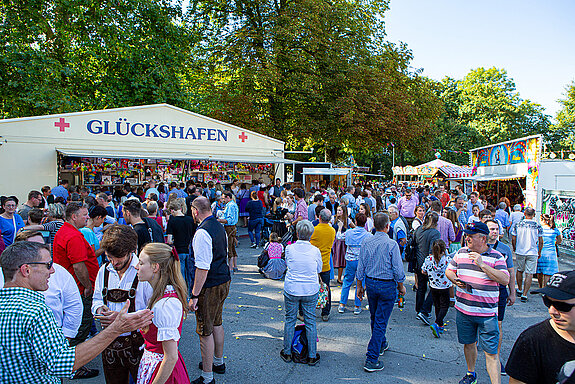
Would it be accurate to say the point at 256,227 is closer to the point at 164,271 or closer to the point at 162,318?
the point at 164,271

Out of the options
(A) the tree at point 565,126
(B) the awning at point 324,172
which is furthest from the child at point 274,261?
(A) the tree at point 565,126

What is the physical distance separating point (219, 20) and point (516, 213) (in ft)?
62.0

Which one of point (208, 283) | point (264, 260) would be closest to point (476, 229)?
point (208, 283)

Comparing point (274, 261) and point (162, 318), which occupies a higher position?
point (162, 318)

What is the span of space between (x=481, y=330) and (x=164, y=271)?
10.6 ft

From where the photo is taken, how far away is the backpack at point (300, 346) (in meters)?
4.39

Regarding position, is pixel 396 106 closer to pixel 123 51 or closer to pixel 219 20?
pixel 219 20

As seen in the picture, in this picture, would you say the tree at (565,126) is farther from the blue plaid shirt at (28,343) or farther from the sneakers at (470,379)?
the blue plaid shirt at (28,343)

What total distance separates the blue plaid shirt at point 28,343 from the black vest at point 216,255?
6.44 feet

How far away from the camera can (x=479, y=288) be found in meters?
3.58

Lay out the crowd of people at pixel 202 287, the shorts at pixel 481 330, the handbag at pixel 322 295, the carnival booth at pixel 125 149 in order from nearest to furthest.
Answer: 1. the crowd of people at pixel 202 287
2. the shorts at pixel 481 330
3. the handbag at pixel 322 295
4. the carnival booth at pixel 125 149

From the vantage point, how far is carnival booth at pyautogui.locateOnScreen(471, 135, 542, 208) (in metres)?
12.7

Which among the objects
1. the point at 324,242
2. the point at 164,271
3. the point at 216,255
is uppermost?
the point at 164,271

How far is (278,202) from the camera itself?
31.7 ft
